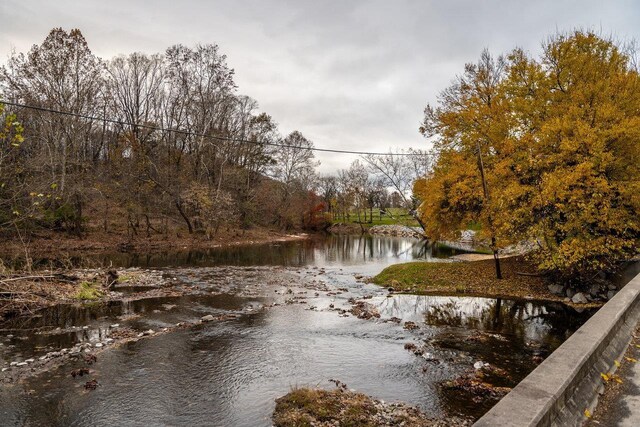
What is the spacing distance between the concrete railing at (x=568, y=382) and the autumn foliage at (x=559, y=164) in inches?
463

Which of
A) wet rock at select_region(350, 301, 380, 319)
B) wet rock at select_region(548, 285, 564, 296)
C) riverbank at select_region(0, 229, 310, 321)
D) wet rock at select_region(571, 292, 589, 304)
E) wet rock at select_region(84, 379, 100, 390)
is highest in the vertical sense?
riverbank at select_region(0, 229, 310, 321)

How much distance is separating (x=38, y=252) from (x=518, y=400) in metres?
36.3

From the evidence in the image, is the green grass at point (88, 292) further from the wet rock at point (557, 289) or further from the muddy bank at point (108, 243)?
the wet rock at point (557, 289)

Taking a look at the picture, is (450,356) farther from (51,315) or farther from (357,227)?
(357,227)

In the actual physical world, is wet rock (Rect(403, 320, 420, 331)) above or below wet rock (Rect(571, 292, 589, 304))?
below

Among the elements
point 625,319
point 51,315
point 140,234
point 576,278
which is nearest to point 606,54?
point 576,278

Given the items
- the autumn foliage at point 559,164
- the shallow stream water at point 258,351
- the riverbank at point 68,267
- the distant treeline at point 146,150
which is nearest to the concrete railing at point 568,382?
the shallow stream water at point 258,351

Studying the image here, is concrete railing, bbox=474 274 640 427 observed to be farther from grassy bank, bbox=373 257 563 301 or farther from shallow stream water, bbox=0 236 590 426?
grassy bank, bbox=373 257 563 301

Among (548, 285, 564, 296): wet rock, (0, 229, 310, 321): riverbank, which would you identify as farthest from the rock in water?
(0, 229, 310, 321): riverbank

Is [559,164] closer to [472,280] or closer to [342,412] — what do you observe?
[472,280]

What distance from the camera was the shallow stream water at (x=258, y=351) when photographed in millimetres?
7750

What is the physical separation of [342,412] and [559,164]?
1582 cm

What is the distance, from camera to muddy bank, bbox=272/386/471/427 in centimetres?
706

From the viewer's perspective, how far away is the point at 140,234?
42438 millimetres
